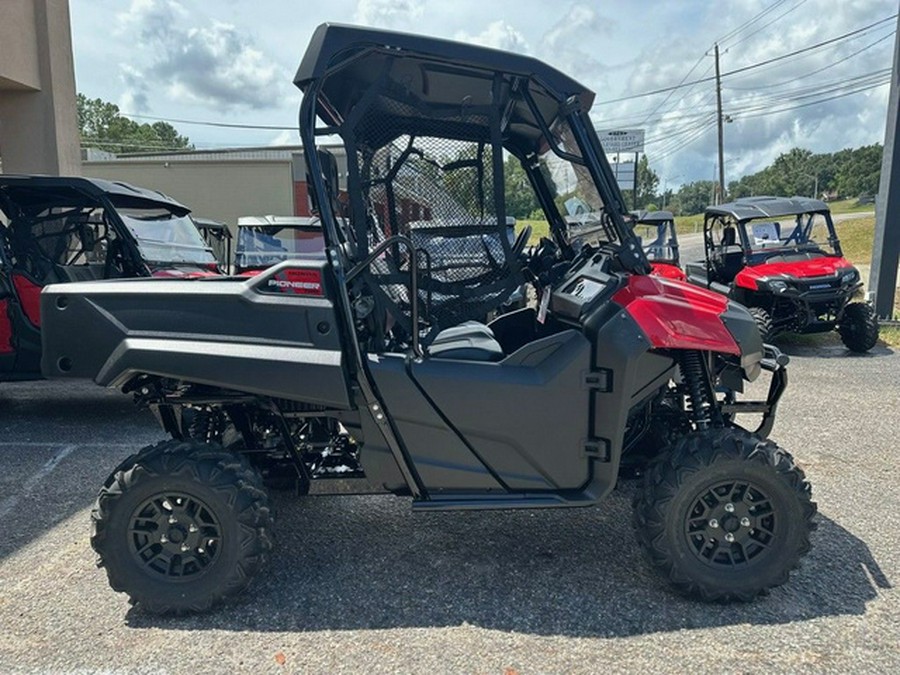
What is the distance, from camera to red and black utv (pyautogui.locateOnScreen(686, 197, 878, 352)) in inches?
334

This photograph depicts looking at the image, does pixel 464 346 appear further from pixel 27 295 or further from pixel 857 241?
pixel 857 241

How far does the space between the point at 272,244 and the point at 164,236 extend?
2.21 meters

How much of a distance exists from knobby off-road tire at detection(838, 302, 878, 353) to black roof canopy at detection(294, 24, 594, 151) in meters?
7.70

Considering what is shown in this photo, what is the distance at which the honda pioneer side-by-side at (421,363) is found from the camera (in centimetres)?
270

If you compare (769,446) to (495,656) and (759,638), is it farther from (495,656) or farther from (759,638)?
(495,656)

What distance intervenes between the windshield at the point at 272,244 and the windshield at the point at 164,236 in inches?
55.0

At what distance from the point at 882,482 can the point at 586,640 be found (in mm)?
2813

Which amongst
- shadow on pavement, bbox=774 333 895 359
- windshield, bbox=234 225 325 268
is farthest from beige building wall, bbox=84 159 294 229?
shadow on pavement, bbox=774 333 895 359

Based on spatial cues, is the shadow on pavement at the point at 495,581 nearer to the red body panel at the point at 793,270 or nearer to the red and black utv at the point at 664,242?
the red body panel at the point at 793,270

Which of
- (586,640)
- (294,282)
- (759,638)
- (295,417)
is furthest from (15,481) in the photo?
(759,638)

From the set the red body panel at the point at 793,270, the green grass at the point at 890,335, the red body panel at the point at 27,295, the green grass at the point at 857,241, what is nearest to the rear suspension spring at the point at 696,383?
the red body panel at the point at 27,295

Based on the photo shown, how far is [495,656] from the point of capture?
8.10 ft

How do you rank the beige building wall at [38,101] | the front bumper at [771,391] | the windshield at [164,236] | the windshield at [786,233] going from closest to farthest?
the front bumper at [771,391]
the windshield at [164,236]
the windshield at [786,233]
the beige building wall at [38,101]

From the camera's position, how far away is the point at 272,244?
8914 millimetres
